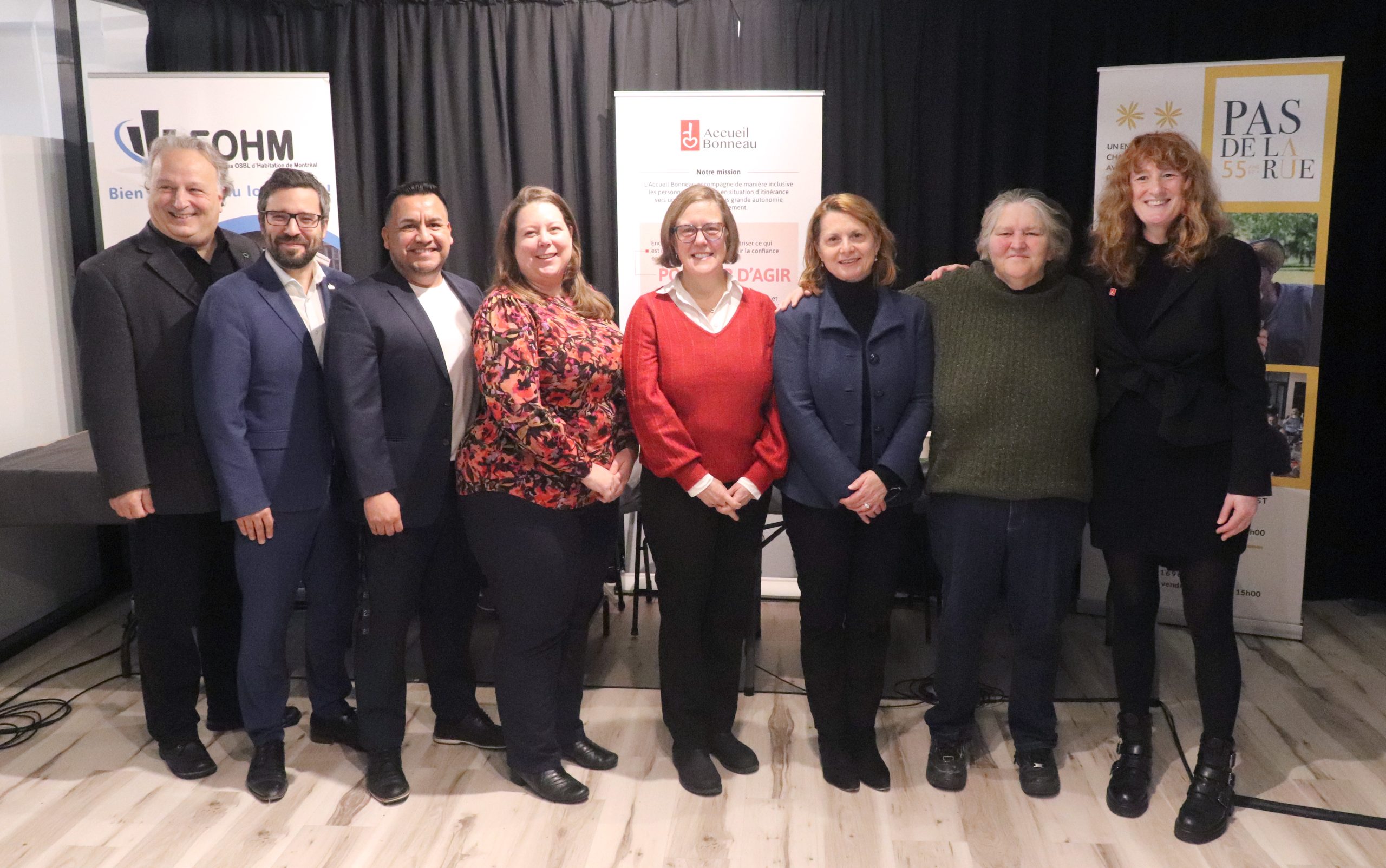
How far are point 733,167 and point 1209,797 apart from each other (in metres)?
2.78

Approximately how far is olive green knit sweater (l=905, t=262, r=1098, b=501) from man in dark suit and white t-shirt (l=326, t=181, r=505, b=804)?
1225mm

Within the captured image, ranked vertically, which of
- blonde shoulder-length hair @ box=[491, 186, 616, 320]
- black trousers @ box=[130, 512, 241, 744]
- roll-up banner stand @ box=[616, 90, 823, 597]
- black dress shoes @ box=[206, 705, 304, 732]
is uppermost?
roll-up banner stand @ box=[616, 90, 823, 597]

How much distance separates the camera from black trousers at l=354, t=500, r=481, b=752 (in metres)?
2.68

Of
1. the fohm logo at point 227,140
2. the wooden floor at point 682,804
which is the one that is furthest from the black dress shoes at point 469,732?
the fohm logo at point 227,140

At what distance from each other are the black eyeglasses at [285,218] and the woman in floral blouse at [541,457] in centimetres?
48

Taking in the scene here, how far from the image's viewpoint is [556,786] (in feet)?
8.81

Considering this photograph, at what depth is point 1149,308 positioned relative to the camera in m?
2.51

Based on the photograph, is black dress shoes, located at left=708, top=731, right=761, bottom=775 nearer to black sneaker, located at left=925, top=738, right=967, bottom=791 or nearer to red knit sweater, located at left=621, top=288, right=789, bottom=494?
black sneaker, located at left=925, top=738, right=967, bottom=791

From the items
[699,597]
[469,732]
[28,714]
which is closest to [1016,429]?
[699,597]

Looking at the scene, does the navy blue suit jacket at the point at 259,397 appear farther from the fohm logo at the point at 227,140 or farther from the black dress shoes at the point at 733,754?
the fohm logo at the point at 227,140

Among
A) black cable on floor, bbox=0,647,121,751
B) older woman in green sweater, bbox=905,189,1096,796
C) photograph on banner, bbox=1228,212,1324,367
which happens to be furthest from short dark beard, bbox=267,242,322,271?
photograph on banner, bbox=1228,212,1324,367

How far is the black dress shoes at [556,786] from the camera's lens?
8.79 ft

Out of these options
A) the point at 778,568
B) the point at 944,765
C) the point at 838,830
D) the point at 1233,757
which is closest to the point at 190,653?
the point at 838,830

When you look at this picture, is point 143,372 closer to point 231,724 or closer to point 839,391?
point 231,724
